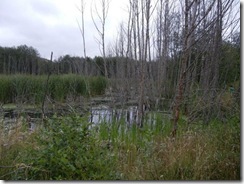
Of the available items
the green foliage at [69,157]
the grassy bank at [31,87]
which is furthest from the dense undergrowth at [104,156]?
the grassy bank at [31,87]

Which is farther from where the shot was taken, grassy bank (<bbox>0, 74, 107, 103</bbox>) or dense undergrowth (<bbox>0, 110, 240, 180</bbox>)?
grassy bank (<bbox>0, 74, 107, 103</bbox>)

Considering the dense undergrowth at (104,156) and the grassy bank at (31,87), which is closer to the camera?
the dense undergrowth at (104,156)

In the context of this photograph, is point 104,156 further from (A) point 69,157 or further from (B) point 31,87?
(B) point 31,87

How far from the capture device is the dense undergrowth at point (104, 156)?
1.59 m

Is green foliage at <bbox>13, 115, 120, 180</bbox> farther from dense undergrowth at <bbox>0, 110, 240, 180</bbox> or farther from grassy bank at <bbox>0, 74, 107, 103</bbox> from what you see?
grassy bank at <bbox>0, 74, 107, 103</bbox>

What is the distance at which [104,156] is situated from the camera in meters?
1.73

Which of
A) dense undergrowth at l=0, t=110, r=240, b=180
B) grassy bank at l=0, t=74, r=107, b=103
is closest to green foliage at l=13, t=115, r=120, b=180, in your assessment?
dense undergrowth at l=0, t=110, r=240, b=180

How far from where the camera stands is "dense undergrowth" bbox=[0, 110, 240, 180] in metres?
1.59

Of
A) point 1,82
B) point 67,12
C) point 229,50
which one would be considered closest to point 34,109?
point 1,82

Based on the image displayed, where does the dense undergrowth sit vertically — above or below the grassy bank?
below

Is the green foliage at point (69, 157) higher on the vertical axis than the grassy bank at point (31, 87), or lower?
lower

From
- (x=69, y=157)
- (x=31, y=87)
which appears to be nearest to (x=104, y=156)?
(x=69, y=157)

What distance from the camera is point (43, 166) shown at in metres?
1.61

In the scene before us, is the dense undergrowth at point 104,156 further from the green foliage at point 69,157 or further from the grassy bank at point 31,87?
the grassy bank at point 31,87
